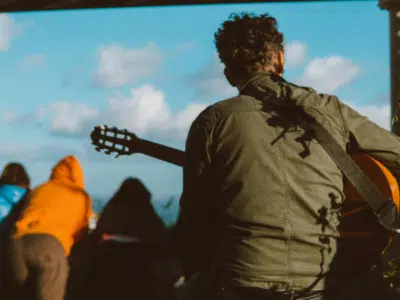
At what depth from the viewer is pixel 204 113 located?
1.82 meters

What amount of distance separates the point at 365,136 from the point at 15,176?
359 centimetres

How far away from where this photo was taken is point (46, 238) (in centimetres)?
430

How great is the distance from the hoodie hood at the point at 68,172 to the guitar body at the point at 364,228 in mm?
2605

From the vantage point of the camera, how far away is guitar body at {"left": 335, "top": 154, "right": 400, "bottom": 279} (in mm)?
2207

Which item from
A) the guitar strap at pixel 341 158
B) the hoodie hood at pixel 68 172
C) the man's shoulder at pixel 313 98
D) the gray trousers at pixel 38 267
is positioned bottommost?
the gray trousers at pixel 38 267

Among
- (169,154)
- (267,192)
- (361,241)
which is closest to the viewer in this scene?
(267,192)

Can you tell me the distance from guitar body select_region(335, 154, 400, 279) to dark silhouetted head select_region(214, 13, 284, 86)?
517mm

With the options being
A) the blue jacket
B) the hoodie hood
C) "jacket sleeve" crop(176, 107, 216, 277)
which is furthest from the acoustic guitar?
the blue jacket

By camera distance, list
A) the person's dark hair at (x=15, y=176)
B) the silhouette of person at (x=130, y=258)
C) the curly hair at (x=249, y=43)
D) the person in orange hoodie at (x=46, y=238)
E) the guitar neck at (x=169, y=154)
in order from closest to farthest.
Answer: the curly hair at (x=249, y=43)
the guitar neck at (x=169, y=154)
the person in orange hoodie at (x=46, y=238)
the silhouette of person at (x=130, y=258)
the person's dark hair at (x=15, y=176)

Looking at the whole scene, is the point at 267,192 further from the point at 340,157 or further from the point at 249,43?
the point at 249,43

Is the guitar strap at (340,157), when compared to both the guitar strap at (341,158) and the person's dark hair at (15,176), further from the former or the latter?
the person's dark hair at (15,176)

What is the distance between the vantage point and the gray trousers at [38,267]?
4.31m

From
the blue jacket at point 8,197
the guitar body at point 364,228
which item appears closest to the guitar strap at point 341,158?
the guitar body at point 364,228

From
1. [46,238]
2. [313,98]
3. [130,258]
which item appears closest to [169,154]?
[130,258]
